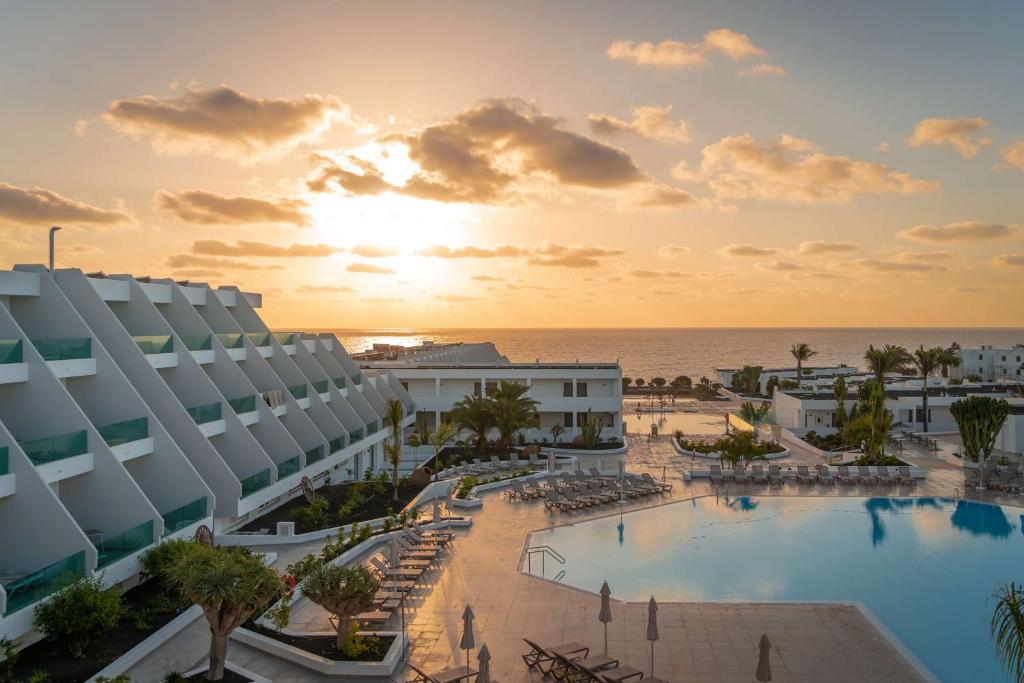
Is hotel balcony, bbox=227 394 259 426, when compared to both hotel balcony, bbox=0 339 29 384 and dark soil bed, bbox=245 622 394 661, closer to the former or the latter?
hotel balcony, bbox=0 339 29 384

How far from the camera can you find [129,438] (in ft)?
64.8

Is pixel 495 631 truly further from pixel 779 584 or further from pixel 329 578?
pixel 779 584

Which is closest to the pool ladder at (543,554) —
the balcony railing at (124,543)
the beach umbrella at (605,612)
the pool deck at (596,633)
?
the pool deck at (596,633)

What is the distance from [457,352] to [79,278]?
4291 cm

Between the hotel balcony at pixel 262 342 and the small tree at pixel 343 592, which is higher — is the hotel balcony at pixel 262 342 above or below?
above

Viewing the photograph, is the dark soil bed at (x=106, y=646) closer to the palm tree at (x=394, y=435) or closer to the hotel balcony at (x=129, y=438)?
the hotel balcony at (x=129, y=438)

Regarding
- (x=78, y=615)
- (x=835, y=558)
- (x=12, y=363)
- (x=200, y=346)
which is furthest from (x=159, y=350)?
(x=835, y=558)

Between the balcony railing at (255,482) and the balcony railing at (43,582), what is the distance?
7.66 m

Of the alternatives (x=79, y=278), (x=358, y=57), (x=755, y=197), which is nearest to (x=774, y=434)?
(x=755, y=197)

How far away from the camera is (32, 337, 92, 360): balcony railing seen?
18.6m

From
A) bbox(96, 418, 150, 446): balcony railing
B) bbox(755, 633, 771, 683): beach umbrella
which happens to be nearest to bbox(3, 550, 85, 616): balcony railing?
bbox(96, 418, 150, 446): balcony railing

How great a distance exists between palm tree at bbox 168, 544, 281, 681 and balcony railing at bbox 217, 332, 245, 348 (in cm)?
1533

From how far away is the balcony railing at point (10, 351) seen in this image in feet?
56.5

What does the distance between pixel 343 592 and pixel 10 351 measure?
982cm
